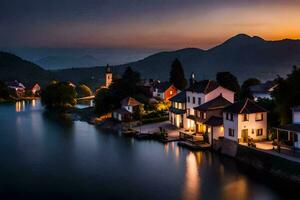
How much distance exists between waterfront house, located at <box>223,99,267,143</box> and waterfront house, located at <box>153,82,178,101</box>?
2865 cm

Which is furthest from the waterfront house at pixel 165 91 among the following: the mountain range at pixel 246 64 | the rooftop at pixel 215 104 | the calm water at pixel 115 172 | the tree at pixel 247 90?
the mountain range at pixel 246 64

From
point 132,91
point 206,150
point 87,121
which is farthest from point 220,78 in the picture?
point 206,150

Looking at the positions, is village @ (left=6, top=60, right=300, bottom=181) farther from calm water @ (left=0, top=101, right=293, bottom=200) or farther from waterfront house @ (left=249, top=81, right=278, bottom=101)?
→ calm water @ (left=0, top=101, right=293, bottom=200)

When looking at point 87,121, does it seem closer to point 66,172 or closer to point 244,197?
point 66,172

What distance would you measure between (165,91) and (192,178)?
36219 millimetres

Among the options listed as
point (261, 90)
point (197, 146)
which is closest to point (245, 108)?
point (197, 146)

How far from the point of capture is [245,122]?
113 feet

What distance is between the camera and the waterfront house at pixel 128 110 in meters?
52.7

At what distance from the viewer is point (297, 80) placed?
33.2m

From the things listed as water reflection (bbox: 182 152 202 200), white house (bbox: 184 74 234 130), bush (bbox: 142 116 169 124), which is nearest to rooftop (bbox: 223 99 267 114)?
water reflection (bbox: 182 152 202 200)

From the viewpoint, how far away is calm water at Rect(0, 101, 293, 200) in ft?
83.5

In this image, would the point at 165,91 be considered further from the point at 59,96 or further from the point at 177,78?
the point at 59,96

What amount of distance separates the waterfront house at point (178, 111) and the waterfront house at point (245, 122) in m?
11.4

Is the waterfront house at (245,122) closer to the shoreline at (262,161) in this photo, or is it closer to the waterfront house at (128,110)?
the shoreline at (262,161)
